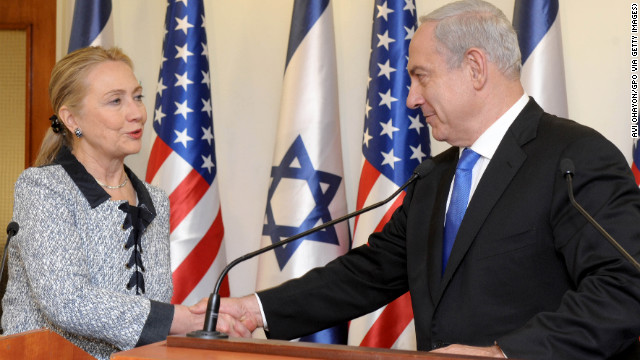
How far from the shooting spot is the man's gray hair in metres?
2.34

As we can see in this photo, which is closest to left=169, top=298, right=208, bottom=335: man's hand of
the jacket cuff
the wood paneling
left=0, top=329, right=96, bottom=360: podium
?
the jacket cuff

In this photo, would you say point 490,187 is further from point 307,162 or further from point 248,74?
point 248,74

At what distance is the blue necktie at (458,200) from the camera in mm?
2287

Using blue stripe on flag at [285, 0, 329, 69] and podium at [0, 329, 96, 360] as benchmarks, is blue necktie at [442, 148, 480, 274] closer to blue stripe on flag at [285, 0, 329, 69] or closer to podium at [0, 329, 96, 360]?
podium at [0, 329, 96, 360]

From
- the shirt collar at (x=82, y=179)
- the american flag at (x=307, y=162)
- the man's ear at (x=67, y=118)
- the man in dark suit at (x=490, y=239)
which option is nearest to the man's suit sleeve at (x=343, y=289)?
the man in dark suit at (x=490, y=239)

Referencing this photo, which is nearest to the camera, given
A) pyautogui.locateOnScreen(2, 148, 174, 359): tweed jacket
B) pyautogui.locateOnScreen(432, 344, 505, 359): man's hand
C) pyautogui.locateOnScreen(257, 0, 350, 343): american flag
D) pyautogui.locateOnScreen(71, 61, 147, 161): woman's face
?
pyautogui.locateOnScreen(432, 344, 505, 359): man's hand

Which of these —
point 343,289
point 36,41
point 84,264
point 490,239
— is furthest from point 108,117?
point 36,41

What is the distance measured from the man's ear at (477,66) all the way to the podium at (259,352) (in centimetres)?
101

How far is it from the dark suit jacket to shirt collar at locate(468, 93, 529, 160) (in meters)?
0.04

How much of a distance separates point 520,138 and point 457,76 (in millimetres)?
284

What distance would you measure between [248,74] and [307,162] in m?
0.83

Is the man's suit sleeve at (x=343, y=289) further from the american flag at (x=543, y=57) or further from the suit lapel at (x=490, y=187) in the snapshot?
the american flag at (x=543, y=57)

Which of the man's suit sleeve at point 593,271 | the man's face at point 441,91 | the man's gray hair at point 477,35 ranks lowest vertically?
the man's suit sleeve at point 593,271

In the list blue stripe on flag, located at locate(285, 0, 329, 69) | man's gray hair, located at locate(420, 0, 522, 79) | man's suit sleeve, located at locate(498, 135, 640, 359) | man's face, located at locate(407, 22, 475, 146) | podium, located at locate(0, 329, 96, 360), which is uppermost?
blue stripe on flag, located at locate(285, 0, 329, 69)
